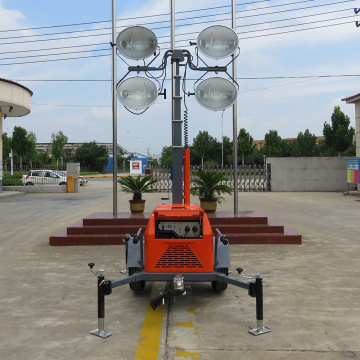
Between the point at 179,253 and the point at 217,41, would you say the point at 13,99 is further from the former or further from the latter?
the point at 179,253

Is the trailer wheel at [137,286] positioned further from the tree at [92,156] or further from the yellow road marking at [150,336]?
the tree at [92,156]

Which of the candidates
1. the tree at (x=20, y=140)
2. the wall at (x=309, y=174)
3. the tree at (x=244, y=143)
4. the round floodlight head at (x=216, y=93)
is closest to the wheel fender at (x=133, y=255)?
the round floodlight head at (x=216, y=93)

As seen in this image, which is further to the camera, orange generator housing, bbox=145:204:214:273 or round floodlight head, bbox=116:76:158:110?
round floodlight head, bbox=116:76:158:110

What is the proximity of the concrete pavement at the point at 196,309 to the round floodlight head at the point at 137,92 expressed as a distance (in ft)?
8.94

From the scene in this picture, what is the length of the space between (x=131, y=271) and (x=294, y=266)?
2966 millimetres

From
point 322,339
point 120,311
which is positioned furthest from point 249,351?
point 120,311

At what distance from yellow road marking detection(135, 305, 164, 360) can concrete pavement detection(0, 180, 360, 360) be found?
0.06 meters

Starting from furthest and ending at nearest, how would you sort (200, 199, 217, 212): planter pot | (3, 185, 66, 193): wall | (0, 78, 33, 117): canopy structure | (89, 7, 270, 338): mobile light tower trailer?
1. (3, 185, 66, 193): wall
2. (0, 78, 33, 117): canopy structure
3. (200, 199, 217, 212): planter pot
4. (89, 7, 270, 338): mobile light tower trailer

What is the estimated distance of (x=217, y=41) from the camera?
691 centimetres

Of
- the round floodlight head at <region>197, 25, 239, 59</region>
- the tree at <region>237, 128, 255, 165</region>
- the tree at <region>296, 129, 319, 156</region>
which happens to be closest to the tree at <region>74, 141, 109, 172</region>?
the tree at <region>237, 128, 255, 165</region>

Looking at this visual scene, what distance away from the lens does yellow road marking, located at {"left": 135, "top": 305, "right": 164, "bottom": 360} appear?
3.53m

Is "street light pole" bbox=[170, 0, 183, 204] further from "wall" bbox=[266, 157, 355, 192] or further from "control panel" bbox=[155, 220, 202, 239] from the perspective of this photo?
"wall" bbox=[266, 157, 355, 192]

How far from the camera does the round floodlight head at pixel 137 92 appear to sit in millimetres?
6703

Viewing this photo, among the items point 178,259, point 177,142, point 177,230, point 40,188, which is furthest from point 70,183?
point 178,259
